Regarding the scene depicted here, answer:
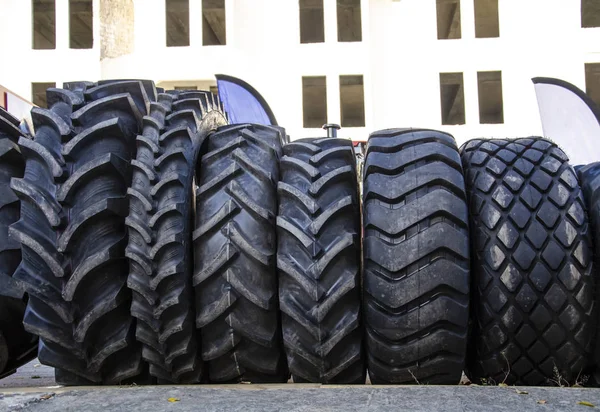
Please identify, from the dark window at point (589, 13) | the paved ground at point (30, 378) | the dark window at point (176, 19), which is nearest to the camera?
the paved ground at point (30, 378)

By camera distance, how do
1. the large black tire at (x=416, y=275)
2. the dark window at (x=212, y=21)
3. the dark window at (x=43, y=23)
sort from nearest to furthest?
the large black tire at (x=416, y=275), the dark window at (x=212, y=21), the dark window at (x=43, y=23)

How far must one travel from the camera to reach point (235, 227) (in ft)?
7.47

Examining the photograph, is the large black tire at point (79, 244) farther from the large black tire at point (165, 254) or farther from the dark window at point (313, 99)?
the dark window at point (313, 99)

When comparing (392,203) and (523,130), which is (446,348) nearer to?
(392,203)

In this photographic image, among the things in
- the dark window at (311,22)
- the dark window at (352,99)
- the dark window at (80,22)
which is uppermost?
the dark window at (80,22)

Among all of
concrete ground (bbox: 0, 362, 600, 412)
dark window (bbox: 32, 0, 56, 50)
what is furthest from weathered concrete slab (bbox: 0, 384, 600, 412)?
dark window (bbox: 32, 0, 56, 50)

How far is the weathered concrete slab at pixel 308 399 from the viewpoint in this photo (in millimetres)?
1817

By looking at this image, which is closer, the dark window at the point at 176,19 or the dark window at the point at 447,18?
the dark window at the point at 447,18

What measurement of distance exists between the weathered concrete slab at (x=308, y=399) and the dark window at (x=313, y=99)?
20.7 metres

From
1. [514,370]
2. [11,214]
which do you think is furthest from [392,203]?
[11,214]

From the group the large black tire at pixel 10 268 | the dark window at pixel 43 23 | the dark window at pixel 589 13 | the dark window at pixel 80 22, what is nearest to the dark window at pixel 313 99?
the dark window at pixel 80 22

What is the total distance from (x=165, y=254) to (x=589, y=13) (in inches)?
975

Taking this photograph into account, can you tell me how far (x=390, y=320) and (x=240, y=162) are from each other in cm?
85

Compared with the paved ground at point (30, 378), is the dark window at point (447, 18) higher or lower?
higher
